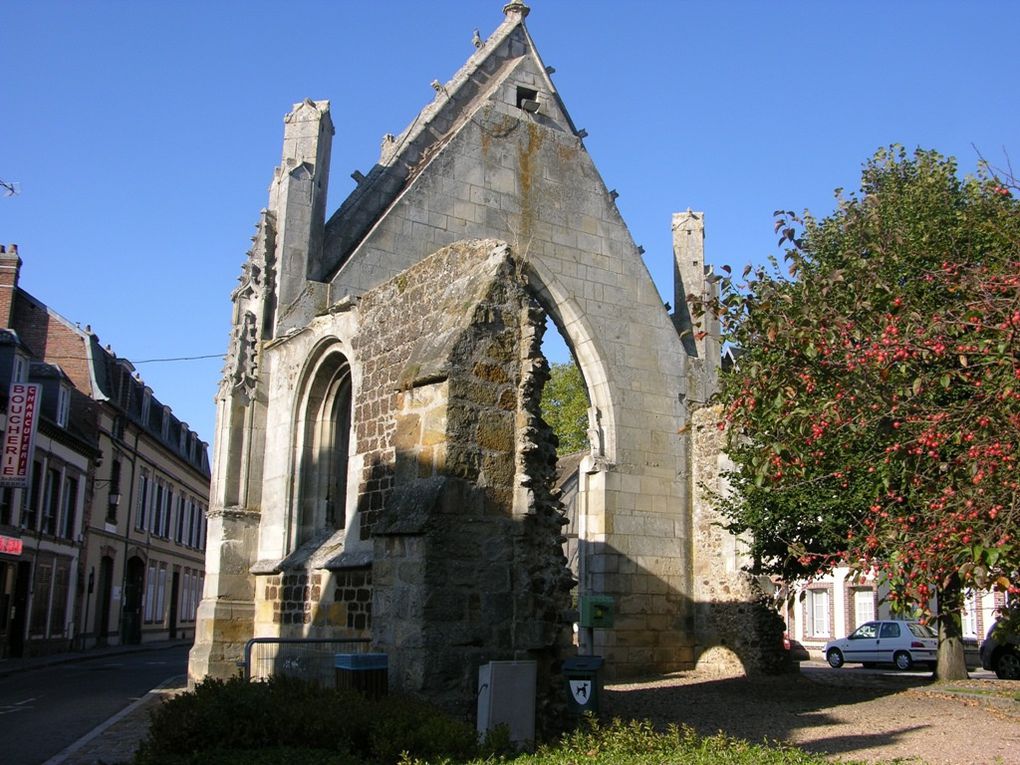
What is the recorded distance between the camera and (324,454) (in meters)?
13.3

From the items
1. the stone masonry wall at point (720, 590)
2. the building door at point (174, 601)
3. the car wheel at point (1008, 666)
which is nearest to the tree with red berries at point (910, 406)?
the stone masonry wall at point (720, 590)

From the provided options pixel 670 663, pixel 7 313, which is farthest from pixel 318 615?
pixel 7 313

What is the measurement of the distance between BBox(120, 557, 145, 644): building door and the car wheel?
81.6 feet

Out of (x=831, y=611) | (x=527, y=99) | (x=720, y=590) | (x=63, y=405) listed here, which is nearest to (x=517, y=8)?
(x=527, y=99)

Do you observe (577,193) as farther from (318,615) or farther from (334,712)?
(334,712)

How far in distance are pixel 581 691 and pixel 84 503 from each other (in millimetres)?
22759

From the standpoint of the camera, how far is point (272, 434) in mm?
13648

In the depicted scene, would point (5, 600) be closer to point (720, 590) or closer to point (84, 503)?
point (84, 503)

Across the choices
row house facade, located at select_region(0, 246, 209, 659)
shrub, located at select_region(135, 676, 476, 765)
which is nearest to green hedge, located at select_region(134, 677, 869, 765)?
shrub, located at select_region(135, 676, 476, 765)

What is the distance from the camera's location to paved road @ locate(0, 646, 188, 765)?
9.07 m

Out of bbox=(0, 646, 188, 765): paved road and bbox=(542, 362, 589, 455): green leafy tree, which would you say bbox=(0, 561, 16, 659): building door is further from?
bbox=(542, 362, 589, 455): green leafy tree

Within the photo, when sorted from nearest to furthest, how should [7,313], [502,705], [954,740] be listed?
[502,705] < [954,740] < [7,313]

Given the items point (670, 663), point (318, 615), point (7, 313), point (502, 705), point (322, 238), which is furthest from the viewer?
point (7, 313)

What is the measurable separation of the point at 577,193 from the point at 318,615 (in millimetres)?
8808
